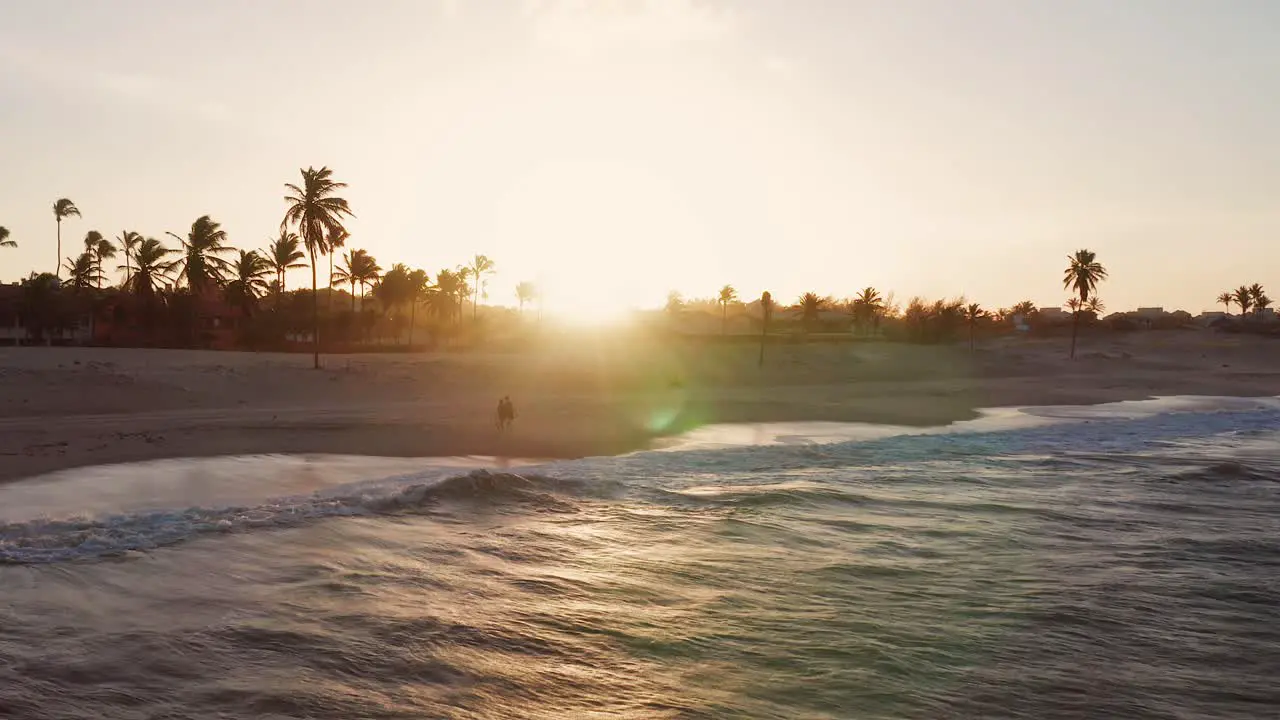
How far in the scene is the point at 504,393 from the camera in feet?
139

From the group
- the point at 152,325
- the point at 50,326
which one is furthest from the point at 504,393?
the point at 50,326

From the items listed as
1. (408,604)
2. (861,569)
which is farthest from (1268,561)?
(408,604)

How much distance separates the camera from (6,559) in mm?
11750

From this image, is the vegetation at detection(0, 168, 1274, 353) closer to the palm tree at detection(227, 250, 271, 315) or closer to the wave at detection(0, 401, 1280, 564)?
the palm tree at detection(227, 250, 271, 315)

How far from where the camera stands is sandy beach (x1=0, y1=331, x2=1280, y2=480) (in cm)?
2480

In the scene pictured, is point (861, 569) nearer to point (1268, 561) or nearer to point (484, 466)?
point (1268, 561)

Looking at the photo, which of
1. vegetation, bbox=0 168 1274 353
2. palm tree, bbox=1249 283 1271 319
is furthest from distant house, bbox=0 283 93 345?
palm tree, bbox=1249 283 1271 319

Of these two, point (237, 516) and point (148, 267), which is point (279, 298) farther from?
point (237, 516)

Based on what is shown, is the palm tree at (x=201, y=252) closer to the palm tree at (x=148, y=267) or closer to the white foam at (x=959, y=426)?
the palm tree at (x=148, y=267)

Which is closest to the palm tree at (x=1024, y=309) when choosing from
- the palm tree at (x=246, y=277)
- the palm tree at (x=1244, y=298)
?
the palm tree at (x=1244, y=298)

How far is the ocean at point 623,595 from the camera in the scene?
8.33 meters

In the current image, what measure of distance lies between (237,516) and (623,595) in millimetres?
7264

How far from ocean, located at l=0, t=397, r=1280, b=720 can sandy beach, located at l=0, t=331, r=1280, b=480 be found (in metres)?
4.66

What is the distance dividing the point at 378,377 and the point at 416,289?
4374cm
